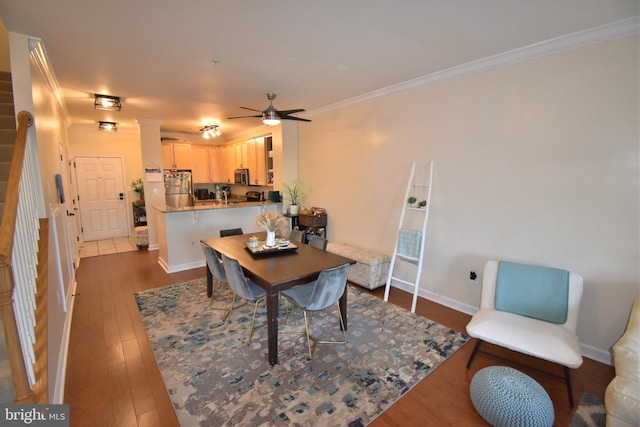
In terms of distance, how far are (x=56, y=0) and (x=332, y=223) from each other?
12.8ft

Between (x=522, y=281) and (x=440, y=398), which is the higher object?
(x=522, y=281)

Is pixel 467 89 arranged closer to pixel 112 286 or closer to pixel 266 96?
pixel 266 96

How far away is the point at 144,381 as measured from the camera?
7.04 feet

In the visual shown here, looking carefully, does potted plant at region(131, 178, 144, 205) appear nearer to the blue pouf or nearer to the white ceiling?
the white ceiling

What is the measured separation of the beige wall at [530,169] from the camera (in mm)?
2201

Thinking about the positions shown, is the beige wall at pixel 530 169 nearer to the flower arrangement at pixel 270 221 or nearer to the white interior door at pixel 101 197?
the flower arrangement at pixel 270 221

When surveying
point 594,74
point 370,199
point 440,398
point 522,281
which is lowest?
point 440,398

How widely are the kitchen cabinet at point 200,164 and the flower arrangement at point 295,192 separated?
341 cm

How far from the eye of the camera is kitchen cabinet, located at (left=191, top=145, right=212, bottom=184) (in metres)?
7.40

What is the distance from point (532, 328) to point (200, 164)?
755 centimetres

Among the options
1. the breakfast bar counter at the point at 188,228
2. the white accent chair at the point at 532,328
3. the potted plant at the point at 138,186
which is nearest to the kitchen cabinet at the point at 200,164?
the potted plant at the point at 138,186

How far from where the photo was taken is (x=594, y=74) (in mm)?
2244

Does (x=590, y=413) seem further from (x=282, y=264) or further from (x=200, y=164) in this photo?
(x=200, y=164)

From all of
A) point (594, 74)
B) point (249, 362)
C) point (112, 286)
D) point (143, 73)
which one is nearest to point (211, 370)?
point (249, 362)
